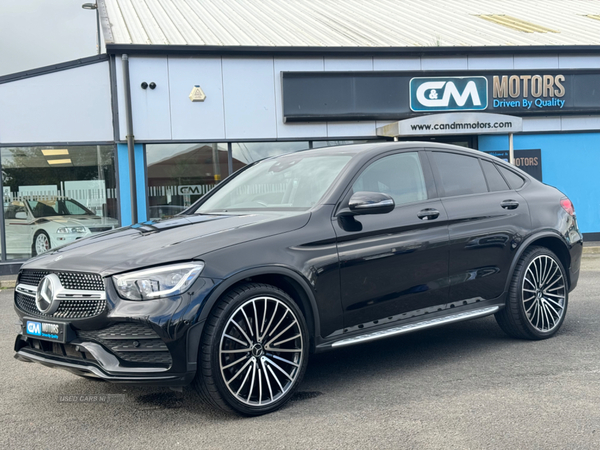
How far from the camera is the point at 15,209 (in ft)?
43.9

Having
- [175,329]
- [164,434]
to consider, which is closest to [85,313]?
[175,329]

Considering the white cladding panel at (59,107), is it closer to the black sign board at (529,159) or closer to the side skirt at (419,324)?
the black sign board at (529,159)

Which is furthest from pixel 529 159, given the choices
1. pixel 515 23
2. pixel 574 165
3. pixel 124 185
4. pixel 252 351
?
pixel 252 351

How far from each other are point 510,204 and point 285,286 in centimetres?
235

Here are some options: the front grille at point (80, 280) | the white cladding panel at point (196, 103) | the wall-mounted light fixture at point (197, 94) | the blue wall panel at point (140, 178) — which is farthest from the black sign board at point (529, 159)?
the front grille at point (80, 280)

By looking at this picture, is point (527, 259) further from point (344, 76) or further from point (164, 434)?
point (344, 76)

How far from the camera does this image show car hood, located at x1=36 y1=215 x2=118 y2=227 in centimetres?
1350

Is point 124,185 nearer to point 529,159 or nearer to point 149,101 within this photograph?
point 149,101

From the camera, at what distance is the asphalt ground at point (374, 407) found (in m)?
3.41

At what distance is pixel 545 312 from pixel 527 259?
0.52 m

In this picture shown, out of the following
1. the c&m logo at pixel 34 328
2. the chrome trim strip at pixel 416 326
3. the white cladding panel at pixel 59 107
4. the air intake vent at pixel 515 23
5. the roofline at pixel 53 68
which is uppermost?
the air intake vent at pixel 515 23

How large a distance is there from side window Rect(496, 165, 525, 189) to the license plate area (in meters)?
3.83

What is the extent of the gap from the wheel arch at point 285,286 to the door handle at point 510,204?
215 cm

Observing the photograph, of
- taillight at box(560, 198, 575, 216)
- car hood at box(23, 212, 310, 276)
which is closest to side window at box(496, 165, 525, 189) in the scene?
taillight at box(560, 198, 575, 216)
